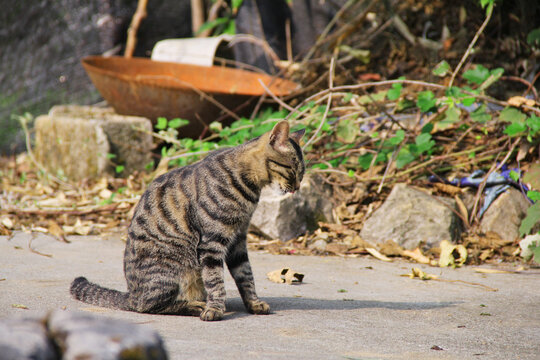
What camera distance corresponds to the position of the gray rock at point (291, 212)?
4.76 m

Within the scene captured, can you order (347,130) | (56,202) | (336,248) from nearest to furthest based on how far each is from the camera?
1. (336,248)
2. (347,130)
3. (56,202)

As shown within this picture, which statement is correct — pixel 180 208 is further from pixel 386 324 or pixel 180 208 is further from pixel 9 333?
pixel 9 333

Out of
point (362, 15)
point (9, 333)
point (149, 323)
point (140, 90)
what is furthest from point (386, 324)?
point (362, 15)

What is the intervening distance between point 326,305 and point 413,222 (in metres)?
1.74

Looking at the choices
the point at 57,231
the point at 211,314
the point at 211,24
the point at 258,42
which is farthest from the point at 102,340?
the point at 211,24

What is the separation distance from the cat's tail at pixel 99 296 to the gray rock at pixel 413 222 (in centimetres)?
229

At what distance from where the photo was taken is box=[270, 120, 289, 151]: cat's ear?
2953 millimetres

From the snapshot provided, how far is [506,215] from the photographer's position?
462 centimetres

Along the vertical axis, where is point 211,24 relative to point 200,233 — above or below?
above

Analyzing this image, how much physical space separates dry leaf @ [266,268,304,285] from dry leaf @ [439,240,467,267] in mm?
1156

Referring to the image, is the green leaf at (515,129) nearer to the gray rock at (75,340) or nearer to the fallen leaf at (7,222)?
the gray rock at (75,340)

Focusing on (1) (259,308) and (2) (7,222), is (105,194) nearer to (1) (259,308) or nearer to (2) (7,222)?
(2) (7,222)

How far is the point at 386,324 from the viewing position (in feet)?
8.82

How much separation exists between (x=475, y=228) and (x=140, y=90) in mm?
3904
